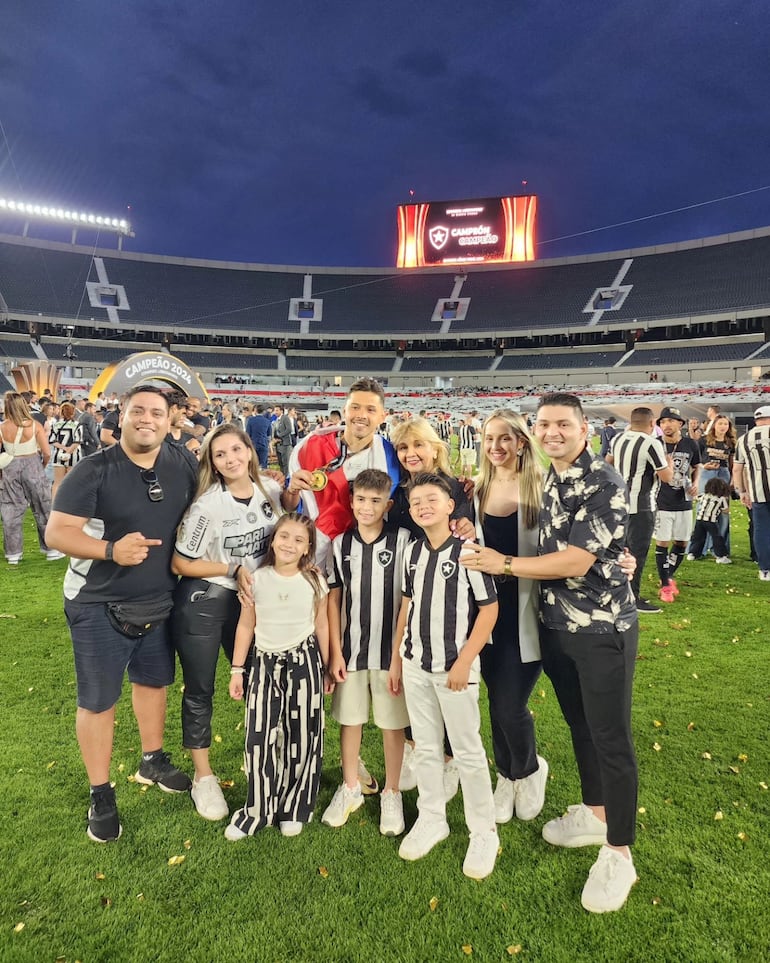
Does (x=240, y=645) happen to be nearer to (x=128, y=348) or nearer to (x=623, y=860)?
(x=623, y=860)

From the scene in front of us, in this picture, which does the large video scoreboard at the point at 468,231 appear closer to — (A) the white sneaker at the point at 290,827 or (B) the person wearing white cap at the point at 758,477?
(B) the person wearing white cap at the point at 758,477

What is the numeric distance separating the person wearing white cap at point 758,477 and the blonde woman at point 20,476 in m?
9.08

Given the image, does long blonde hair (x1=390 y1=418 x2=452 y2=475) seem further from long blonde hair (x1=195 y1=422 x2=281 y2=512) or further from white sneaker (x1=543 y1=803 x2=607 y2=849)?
white sneaker (x1=543 y1=803 x2=607 y2=849)

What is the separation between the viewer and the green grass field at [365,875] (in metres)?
2.11

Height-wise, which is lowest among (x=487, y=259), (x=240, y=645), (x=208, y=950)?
(x=208, y=950)

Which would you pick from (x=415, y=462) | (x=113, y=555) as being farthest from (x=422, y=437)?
(x=113, y=555)

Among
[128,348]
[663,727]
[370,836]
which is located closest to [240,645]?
[370,836]

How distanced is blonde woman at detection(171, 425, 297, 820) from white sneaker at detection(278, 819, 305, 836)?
352 millimetres

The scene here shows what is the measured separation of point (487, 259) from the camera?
46750 mm

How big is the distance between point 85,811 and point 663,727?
3569 mm

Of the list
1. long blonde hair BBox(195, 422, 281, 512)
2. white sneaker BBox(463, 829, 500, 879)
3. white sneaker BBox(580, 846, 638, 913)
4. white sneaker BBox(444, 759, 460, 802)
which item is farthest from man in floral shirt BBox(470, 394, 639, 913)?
long blonde hair BBox(195, 422, 281, 512)

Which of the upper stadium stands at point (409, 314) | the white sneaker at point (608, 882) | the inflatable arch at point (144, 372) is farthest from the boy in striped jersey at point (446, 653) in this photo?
the upper stadium stands at point (409, 314)

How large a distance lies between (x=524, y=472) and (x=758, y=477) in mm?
5204

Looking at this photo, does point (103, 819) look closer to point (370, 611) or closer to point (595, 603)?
point (370, 611)
